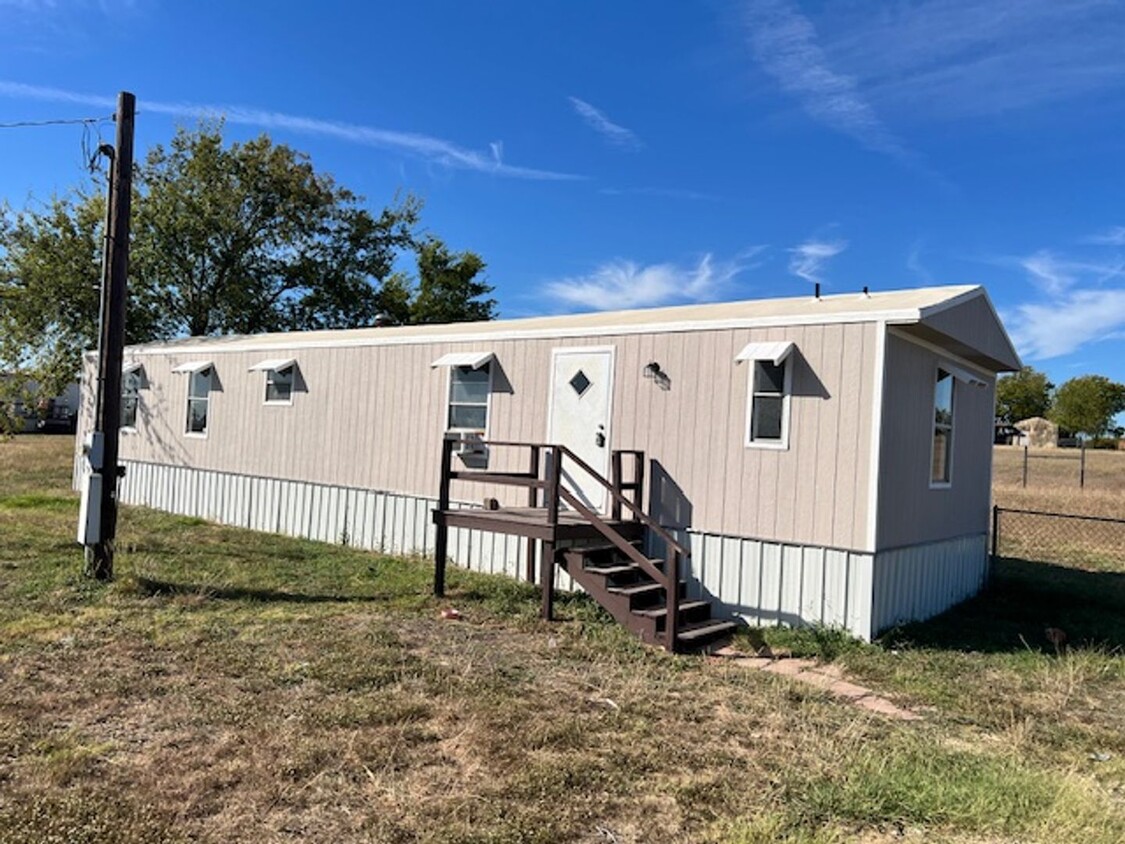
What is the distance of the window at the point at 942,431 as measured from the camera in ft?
27.2

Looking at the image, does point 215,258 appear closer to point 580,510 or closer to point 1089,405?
point 580,510

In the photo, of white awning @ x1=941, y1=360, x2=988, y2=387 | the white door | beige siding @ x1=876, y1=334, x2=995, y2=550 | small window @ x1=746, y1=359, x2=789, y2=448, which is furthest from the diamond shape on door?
white awning @ x1=941, y1=360, x2=988, y2=387

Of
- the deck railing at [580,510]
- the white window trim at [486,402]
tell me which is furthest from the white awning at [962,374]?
the white window trim at [486,402]

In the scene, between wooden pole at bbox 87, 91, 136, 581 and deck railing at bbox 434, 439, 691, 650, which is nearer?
deck railing at bbox 434, 439, 691, 650

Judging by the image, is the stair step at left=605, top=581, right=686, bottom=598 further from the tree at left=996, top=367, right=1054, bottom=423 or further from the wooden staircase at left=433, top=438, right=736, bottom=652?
the tree at left=996, top=367, right=1054, bottom=423

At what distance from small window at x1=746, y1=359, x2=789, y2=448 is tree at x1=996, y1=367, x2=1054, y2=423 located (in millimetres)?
72939

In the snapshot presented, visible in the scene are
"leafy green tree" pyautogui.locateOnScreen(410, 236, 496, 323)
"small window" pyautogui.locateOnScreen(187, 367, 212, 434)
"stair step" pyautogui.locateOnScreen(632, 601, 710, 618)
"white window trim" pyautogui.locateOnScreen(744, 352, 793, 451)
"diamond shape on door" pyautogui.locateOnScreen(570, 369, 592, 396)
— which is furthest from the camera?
"leafy green tree" pyautogui.locateOnScreen(410, 236, 496, 323)

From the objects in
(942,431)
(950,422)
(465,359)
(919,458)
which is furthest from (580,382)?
(950,422)

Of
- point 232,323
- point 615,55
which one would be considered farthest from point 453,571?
point 232,323

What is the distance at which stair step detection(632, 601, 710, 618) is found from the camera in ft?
21.4

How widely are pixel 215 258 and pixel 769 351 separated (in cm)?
1931

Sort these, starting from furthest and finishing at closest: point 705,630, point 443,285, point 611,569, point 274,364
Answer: point 443,285
point 274,364
point 611,569
point 705,630

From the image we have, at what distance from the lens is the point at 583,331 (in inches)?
344

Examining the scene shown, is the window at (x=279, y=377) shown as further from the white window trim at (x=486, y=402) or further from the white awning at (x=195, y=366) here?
the white window trim at (x=486, y=402)
